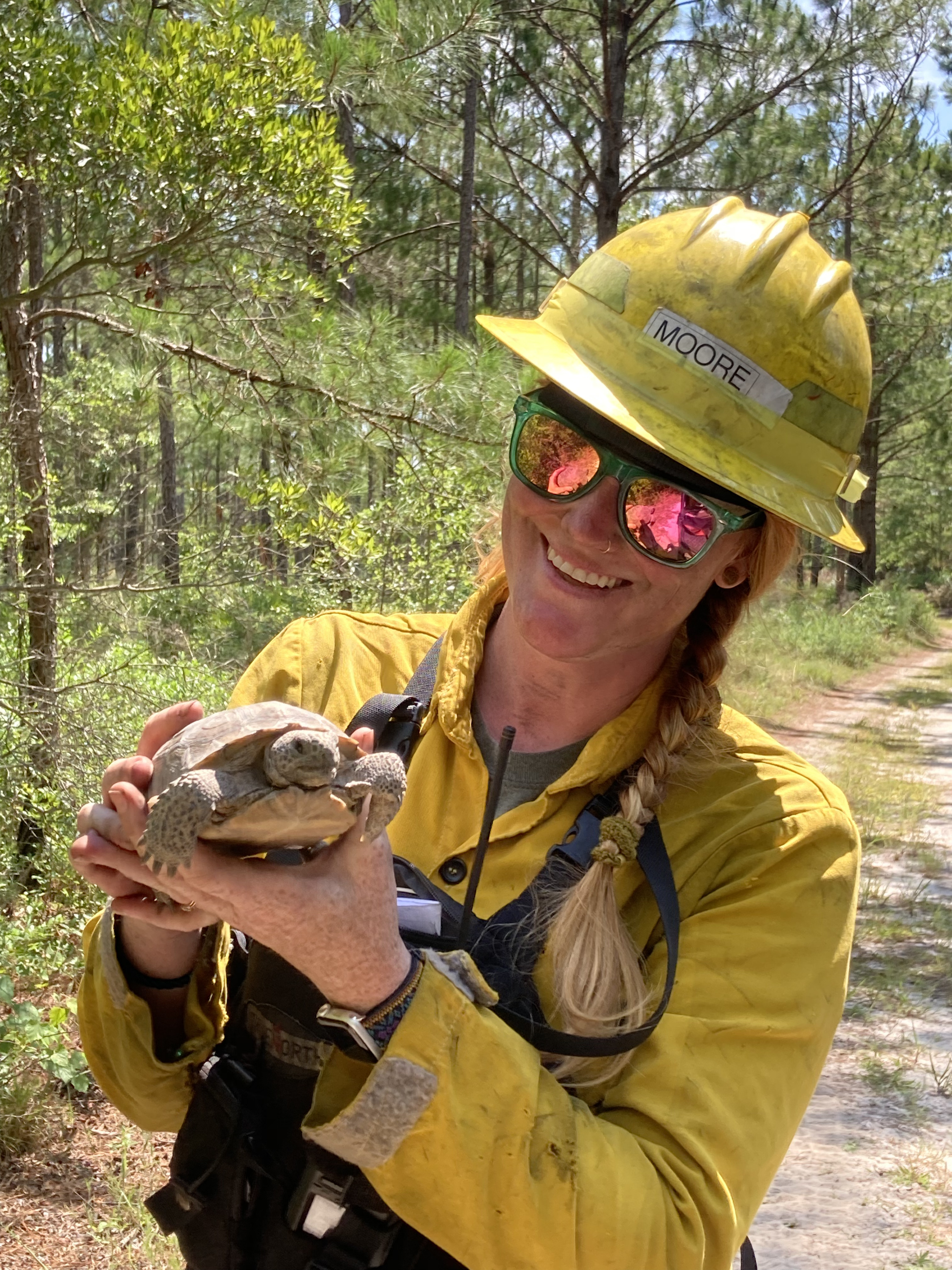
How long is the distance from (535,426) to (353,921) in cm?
87

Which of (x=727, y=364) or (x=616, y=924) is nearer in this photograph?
(x=616, y=924)

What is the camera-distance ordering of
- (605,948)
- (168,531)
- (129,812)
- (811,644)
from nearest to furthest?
(129,812), (605,948), (168,531), (811,644)

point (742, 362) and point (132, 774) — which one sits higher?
point (742, 362)

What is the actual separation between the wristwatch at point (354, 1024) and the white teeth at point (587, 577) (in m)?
0.73

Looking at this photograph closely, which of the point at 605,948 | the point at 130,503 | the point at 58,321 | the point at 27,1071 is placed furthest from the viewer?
the point at 58,321

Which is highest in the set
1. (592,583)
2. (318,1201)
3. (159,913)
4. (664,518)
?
(664,518)

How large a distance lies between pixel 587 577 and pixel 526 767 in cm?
32

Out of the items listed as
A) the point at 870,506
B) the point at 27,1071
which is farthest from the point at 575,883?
the point at 870,506

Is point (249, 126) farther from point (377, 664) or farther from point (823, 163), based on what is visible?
point (823, 163)

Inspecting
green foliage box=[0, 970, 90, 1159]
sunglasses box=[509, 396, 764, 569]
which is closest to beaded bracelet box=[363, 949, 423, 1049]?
sunglasses box=[509, 396, 764, 569]

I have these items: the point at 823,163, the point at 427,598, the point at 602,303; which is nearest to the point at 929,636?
the point at 823,163

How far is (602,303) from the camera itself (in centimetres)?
183

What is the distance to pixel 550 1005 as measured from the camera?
1526mm

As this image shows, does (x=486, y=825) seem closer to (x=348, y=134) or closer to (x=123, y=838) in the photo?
(x=123, y=838)
